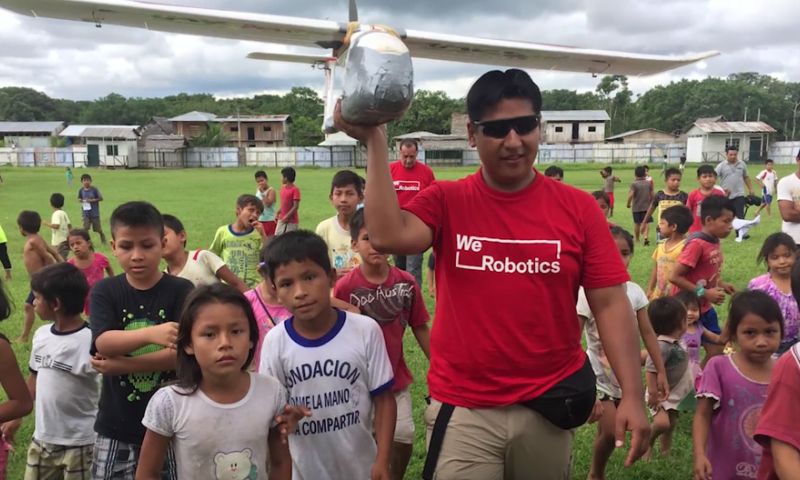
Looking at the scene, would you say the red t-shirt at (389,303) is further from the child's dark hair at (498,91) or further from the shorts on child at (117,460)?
the child's dark hair at (498,91)

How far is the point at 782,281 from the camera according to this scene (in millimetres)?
4289

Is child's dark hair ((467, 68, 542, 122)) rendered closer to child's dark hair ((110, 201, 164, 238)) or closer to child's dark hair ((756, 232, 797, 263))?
child's dark hair ((110, 201, 164, 238))

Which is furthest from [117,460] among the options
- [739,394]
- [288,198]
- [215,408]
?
[288,198]

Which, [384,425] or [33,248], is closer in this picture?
[384,425]

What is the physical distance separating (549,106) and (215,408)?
102793mm

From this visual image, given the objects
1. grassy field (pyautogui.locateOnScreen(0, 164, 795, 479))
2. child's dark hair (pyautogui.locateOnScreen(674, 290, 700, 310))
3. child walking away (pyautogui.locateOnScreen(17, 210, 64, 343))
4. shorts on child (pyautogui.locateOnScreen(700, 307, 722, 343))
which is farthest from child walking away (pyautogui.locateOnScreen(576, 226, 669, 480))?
child walking away (pyautogui.locateOnScreen(17, 210, 64, 343))

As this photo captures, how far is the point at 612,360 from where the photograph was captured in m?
2.16

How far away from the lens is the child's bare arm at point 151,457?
7.55ft

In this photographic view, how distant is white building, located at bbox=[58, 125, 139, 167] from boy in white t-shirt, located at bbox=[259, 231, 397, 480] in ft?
202

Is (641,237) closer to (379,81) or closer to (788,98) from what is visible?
(379,81)

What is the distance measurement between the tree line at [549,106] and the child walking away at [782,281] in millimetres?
63485

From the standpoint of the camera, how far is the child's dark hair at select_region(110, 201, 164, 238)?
112 inches

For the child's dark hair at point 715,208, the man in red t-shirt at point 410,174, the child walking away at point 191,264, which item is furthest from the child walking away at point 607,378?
the man in red t-shirt at point 410,174

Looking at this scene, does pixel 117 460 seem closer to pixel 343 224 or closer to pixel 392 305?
pixel 392 305
